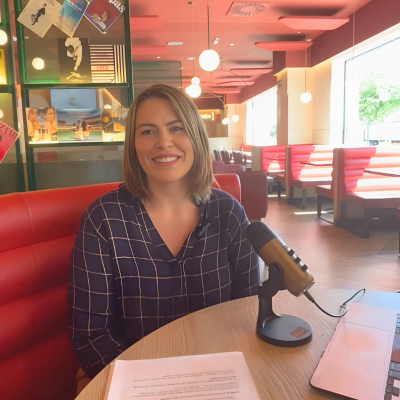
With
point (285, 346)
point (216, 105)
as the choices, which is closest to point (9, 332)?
point (285, 346)

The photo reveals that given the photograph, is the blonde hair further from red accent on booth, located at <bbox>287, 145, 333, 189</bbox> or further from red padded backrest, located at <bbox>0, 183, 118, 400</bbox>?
red accent on booth, located at <bbox>287, 145, 333, 189</bbox>

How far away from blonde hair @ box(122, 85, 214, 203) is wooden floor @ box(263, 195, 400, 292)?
7.63ft

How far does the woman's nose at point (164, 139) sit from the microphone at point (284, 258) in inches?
21.2

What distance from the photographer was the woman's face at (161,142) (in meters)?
1.35

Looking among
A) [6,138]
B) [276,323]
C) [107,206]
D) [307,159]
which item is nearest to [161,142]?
[107,206]

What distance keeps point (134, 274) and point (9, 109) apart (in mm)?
1642

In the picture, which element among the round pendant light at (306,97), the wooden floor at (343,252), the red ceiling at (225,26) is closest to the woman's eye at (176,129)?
the wooden floor at (343,252)

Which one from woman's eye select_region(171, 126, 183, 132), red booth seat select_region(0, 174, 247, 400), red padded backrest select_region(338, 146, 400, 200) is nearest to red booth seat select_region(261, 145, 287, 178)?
red padded backrest select_region(338, 146, 400, 200)

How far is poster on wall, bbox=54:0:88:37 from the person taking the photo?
2.33m

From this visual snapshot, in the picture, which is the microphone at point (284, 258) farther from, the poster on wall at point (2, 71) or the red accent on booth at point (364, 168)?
the red accent on booth at point (364, 168)

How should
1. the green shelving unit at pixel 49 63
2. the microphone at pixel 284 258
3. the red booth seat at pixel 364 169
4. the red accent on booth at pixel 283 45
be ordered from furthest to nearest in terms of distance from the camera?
the red accent on booth at pixel 283 45 → the red booth seat at pixel 364 169 → the green shelving unit at pixel 49 63 → the microphone at pixel 284 258

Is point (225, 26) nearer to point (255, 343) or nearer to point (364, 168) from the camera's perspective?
point (364, 168)

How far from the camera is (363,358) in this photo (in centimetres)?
81

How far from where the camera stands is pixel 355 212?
5.82m
